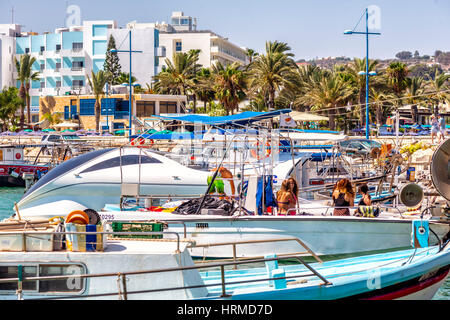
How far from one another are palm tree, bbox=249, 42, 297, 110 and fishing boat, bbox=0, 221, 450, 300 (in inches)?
1791

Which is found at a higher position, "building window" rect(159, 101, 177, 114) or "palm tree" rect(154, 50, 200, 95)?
"palm tree" rect(154, 50, 200, 95)

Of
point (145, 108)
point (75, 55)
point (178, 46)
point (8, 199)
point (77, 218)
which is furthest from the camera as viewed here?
point (178, 46)

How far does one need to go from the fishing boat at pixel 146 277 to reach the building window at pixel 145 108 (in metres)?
60.7

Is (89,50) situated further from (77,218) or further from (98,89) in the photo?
(77,218)

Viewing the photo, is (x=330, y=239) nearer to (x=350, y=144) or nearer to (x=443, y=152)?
(x=443, y=152)

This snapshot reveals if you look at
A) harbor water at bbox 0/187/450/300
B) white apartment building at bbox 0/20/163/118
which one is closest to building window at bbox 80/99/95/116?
white apartment building at bbox 0/20/163/118

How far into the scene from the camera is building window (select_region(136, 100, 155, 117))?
230 ft

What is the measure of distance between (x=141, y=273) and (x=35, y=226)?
2.44 metres

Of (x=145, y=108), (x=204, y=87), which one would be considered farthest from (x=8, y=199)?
(x=204, y=87)

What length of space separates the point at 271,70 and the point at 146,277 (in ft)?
158

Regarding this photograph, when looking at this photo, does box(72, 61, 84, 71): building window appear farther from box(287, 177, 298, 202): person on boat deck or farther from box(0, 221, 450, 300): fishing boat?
box(0, 221, 450, 300): fishing boat

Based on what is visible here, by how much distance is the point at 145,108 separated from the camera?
231ft

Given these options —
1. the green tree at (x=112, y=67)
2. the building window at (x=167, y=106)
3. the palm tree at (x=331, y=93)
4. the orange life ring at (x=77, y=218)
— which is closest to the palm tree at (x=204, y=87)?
the building window at (x=167, y=106)
